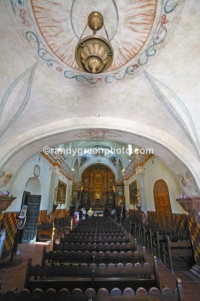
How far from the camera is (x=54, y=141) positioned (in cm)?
550

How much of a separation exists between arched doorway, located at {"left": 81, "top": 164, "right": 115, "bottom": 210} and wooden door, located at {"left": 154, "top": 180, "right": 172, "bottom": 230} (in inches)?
514

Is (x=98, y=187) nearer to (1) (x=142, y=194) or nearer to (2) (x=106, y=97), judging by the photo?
(1) (x=142, y=194)

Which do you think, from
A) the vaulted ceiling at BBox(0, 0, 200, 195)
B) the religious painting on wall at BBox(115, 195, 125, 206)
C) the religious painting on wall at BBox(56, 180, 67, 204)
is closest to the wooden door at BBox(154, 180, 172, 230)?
the vaulted ceiling at BBox(0, 0, 200, 195)

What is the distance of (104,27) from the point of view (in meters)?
2.90

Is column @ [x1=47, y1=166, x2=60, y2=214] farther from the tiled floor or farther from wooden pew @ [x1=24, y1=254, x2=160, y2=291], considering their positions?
wooden pew @ [x1=24, y1=254, x2=160, y2=291]

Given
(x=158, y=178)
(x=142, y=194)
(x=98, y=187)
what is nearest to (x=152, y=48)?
(x=158, y=178)

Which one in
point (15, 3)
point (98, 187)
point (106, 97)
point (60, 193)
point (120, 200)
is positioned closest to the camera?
point (15, 3)

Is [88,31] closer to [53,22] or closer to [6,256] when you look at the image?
[53,22]

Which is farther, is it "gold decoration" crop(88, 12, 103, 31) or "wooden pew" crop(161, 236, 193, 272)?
"wooden pew" crop(161, 236, 193, 272)

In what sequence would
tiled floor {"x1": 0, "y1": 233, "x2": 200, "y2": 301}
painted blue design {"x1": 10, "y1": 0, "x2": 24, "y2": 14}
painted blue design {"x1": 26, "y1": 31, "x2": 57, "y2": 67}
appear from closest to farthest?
painted blue design {"x1": 10, "y1": 0, "x2": 24, "y2": 14}
painted blue design {"x1": 26, "y1": 31, "x2": 57, "y2": 67}
tiled floor {"x1": 0, "y1": 233, "x2": 200, "y2": 301}

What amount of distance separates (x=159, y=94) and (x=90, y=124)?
2.21 metres

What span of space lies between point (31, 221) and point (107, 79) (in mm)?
7573

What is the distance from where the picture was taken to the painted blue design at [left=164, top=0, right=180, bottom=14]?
246 centimetres

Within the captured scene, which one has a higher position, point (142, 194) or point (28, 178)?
point (28, 178)
